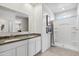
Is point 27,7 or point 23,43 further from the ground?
point 27,7

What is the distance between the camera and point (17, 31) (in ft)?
5.11

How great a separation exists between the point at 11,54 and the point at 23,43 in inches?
10.8

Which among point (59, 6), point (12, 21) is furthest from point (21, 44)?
point (59, 6)

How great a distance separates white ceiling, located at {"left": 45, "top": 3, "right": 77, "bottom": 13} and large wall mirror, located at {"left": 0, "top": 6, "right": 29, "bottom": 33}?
0.53 meters

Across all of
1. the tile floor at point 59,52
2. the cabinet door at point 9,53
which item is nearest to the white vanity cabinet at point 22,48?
the cabinet door at point 9,53

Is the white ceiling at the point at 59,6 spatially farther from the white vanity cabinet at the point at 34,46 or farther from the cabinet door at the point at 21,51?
the cabinet door at the point at 21,51

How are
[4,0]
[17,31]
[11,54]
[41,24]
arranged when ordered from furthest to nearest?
[41,24]
[17,31]
[4,0]
[11,54]

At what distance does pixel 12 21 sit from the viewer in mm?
1525

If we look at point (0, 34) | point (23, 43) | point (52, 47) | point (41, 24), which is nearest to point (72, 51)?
point (52, 47)

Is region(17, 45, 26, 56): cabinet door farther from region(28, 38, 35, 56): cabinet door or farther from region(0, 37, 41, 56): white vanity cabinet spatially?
region(28, 38, 35, 56): cabinet door

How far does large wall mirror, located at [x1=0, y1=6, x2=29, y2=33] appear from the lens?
4.80ft

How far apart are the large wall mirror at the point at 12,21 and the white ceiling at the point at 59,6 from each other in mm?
533

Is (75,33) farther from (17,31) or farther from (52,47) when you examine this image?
(17,31)

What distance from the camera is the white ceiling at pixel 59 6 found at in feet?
4.86
